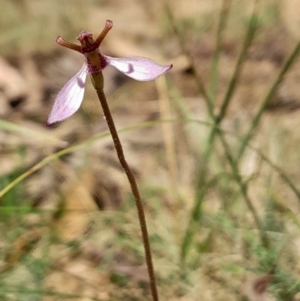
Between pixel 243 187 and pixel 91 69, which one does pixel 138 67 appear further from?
pixel 243 187

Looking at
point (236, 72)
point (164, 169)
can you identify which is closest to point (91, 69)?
point (236, 72)

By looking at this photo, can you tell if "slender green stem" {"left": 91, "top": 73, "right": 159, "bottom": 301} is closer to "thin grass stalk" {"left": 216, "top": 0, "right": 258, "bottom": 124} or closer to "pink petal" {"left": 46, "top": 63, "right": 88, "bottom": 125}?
"pink petal" {"left": 46, "top": 63, "right": 88, "bottom": 125}

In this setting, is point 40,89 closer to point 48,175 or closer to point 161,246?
point 48,175

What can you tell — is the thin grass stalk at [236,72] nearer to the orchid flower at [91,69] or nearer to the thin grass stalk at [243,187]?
the thin grass stalk at [243,187]

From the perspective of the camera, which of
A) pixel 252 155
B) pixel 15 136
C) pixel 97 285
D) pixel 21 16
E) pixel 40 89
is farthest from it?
pixel 21 16

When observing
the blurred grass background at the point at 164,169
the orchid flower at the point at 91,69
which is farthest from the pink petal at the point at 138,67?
the blurred grass background at the point at 164,169

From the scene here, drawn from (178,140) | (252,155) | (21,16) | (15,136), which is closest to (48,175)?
(15,136)

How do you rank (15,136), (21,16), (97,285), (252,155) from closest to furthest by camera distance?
1. (97,285)
2. (252,155)
3. (15,136)
4. (21,16)
